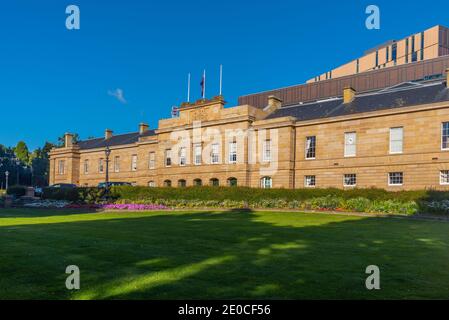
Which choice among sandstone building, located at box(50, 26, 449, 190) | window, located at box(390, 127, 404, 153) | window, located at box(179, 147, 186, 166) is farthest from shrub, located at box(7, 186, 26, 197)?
window, located at box(390, 127, 404, 153)

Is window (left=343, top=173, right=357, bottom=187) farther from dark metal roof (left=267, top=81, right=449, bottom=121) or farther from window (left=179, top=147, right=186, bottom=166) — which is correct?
window (left=179, top=147, right=186, bottom=166)

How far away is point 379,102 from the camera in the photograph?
1423 inches

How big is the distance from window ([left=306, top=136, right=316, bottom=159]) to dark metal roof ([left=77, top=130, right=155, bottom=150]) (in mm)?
28713

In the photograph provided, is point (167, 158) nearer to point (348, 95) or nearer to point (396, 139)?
point (348, 95)

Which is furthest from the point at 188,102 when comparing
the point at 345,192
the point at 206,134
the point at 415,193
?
→ the point at 415,193

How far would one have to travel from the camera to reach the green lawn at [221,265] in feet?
19.8

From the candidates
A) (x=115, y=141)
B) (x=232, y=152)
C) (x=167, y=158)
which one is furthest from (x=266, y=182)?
(x=115, y=141)

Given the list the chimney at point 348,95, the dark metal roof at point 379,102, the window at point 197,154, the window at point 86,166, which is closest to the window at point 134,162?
the window at point 86,166

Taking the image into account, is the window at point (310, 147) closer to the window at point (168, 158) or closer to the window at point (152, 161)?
the window at point (168, 158)

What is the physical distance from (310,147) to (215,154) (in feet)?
36.2

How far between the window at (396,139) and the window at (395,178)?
203 centimetres

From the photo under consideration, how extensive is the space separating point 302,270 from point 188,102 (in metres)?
39.7

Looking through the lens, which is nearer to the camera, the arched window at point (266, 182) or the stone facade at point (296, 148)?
the stone facade at point (296, 148)

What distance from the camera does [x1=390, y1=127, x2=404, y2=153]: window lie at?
107 feet
